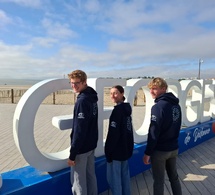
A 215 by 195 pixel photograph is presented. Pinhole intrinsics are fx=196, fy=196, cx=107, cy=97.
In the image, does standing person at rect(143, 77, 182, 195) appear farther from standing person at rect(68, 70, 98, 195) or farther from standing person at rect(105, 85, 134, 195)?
standing person at rect(68, 70, 98, 195)

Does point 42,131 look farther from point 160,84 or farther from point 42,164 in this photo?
point 160,84

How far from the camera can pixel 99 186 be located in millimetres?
3082

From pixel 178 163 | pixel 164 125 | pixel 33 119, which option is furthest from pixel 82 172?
pixel 178 163

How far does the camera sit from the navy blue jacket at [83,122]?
206 centimetres

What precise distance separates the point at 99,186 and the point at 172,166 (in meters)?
1.21

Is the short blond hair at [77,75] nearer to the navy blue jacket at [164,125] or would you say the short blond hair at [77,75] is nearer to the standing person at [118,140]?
the standing person at [118,140]

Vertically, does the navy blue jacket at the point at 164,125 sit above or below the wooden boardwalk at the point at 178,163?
above

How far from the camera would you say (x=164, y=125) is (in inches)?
91.4

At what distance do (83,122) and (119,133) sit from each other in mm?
558

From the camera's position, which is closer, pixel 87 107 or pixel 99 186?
pixel 87 107

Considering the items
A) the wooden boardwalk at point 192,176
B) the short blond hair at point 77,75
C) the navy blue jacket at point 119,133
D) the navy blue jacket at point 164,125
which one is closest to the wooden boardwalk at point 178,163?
the wooden boardwalk at point 192,176

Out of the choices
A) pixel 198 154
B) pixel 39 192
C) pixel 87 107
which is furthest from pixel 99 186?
pixel 198 154

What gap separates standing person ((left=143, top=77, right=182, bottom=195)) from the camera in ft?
7.54

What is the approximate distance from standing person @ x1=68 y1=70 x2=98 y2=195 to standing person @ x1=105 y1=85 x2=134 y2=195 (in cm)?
22
